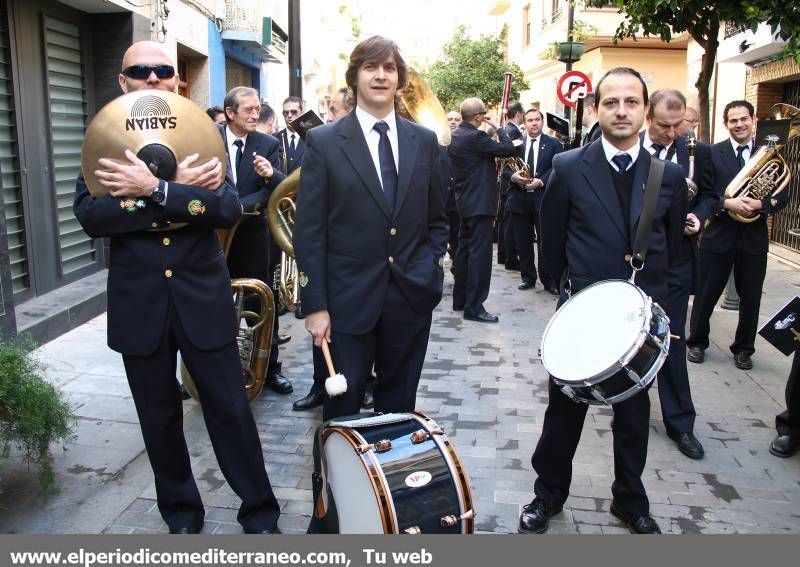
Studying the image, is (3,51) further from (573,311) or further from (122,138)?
(573,311)

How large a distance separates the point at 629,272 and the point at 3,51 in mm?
5563

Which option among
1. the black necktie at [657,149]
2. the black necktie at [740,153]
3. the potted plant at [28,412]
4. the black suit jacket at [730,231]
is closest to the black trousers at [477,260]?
the black suit jacket at [730,231]

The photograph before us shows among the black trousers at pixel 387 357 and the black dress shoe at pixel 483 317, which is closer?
the black trousers at pixel 387 357

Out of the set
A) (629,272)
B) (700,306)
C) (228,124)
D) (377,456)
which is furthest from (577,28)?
(377,456)

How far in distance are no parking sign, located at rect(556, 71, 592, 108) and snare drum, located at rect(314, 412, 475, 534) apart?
1103 cm

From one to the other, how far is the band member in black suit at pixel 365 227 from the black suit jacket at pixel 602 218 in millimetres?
607

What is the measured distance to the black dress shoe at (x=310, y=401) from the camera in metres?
4.79

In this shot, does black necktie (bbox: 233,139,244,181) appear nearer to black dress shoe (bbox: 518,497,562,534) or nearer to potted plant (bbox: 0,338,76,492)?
potted plant (bbox: 0,338,76,492)

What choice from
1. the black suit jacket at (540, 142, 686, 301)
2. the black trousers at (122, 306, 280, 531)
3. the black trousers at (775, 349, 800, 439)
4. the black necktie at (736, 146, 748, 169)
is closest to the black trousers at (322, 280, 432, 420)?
the black trousers at (122, 306, 280, 531)

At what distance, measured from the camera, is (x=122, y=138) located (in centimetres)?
263

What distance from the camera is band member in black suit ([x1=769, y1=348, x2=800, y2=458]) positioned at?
164 inches

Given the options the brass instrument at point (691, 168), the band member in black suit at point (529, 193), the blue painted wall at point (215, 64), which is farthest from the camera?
the blue painted wall at point (215, 64)

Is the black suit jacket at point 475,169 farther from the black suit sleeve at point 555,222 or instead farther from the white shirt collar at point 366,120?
the white shirt collar at point 366,120

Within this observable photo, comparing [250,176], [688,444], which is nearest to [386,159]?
[250,176]
